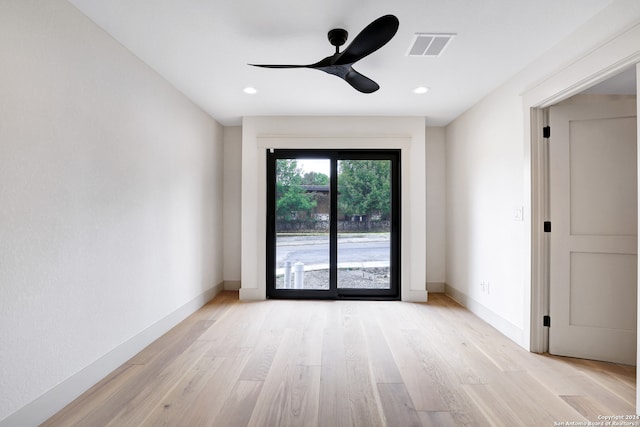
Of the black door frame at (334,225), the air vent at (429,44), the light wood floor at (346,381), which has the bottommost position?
the light wood floor at (346,381)

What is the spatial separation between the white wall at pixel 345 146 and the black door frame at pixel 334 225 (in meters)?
0.12

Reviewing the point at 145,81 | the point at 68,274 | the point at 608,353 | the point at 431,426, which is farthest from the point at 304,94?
the point at 608,353

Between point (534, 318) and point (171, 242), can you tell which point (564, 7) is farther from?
point (171, 242)

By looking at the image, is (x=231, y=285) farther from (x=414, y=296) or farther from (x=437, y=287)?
(x=437, y=287)

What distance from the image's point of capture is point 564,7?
1.96 meters

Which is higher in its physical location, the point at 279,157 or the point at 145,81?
the point at 145,81

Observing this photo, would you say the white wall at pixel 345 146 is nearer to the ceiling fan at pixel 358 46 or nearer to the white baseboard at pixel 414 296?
the white baseboard at pixel 414 296

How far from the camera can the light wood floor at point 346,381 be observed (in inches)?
70.1

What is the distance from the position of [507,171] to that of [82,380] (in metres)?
3.79

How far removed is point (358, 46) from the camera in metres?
1.94

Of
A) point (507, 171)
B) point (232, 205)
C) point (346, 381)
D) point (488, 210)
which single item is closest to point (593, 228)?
point (507, 171)

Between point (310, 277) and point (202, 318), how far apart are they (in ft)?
4.81

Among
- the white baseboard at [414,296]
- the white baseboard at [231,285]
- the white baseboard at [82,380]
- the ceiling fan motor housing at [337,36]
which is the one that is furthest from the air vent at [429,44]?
the white baseboard at [231,285]

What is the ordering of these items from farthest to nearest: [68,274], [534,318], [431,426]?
[534,318] < [68,274] < [431,426]
